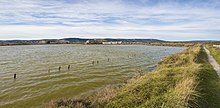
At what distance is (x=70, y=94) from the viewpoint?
13.9 metres

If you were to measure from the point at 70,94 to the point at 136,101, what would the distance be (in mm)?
6439

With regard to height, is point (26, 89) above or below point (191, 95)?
below

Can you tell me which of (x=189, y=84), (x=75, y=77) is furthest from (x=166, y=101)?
(x=75, y=77)

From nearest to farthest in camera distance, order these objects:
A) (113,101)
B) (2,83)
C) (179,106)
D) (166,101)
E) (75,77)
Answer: (179,106) → (166,101) → (113,101) → (2,83) → (75,77)

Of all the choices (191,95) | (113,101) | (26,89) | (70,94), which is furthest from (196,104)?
(26,89)

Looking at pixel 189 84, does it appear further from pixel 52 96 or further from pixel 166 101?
pixel 52 96

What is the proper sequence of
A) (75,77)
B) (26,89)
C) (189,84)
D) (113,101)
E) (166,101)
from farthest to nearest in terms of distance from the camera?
(75,77) < (26,89) < (189,84) < (113,101) < (166,101)

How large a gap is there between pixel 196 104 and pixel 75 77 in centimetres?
1298

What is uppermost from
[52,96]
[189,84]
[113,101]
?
[189,84]

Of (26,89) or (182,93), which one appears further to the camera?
(26,89)

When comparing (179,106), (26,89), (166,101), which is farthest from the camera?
(26,89)

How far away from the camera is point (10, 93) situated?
46.1 feet

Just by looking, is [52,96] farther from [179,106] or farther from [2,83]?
[179,106]

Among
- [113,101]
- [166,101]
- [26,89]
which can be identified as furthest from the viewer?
[26,89]
